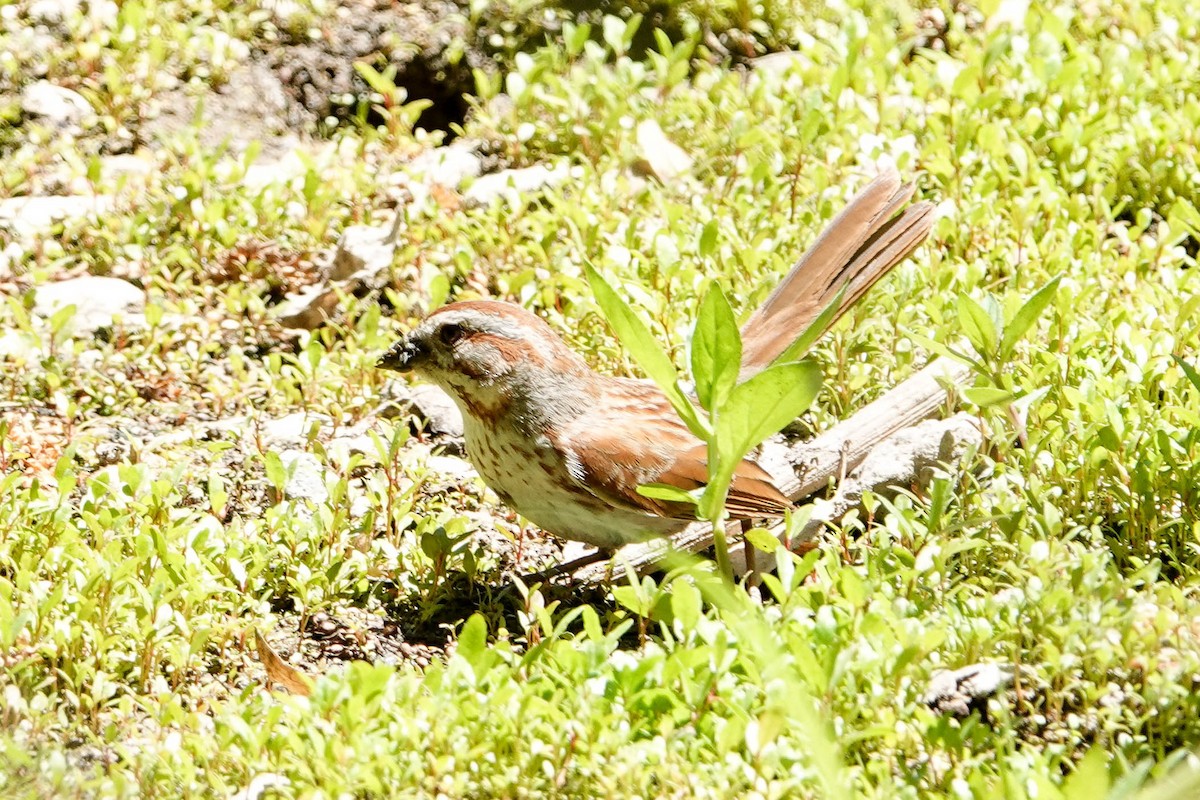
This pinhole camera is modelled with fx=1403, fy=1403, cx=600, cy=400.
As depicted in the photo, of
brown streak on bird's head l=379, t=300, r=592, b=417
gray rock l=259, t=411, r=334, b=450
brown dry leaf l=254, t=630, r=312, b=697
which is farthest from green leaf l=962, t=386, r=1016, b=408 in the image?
gray rock l=259, t=411, r=334, b=450

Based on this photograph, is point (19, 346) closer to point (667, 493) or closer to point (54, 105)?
point (54, 105)

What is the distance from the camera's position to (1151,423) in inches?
171

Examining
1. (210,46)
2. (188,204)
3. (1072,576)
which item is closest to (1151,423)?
(1072,576)

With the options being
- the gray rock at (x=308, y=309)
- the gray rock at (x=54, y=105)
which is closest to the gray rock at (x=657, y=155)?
the gray rock at (x=308, y=309)

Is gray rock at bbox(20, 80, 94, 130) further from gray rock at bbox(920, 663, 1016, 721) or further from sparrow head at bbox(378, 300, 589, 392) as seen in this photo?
gray rock at bbox(920, 663, 1016, 721)

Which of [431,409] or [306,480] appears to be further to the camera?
[431,409]

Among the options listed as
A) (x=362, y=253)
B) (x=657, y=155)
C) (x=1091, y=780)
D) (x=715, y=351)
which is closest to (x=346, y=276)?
(x=362, y=253)

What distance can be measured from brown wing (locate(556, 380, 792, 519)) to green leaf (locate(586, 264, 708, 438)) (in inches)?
27.8

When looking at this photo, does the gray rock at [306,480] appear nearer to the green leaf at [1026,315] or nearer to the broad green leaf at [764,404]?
the broad green leaf at [764,404]

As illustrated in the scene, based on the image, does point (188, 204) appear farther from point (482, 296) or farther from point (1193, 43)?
point (1193, 43)

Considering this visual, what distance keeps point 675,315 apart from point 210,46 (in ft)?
10.1

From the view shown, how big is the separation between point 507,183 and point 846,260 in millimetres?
1970

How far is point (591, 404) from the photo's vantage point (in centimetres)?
452

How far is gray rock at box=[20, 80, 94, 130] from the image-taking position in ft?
21.4
